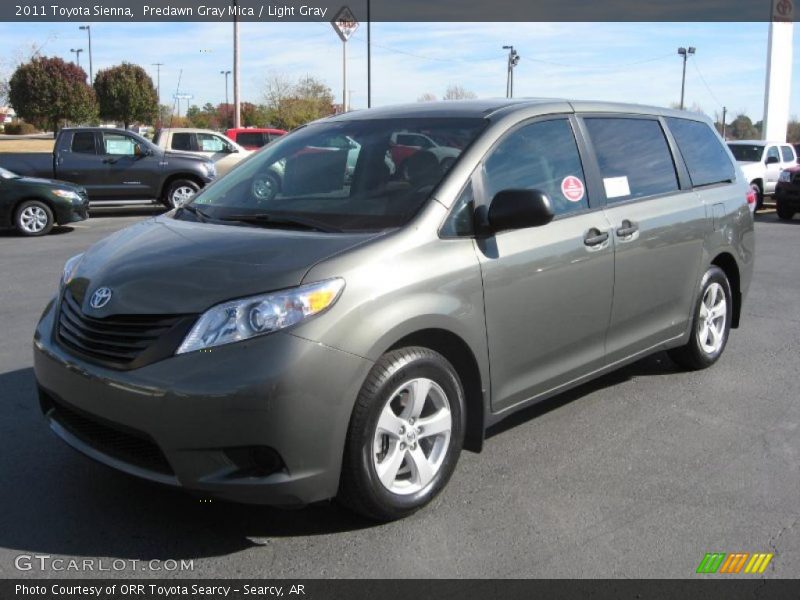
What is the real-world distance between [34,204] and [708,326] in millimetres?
11266

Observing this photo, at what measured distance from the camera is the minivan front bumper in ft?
9.75

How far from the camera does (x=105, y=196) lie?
55.1 feet

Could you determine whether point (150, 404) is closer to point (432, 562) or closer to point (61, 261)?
point (432, 562)

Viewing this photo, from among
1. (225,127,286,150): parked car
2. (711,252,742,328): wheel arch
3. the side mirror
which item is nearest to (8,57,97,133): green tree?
(225,127,286,150): parked car

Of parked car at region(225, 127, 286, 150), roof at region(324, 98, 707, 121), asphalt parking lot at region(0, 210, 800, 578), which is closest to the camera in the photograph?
asphalt parking lot at region(0, 210, 800, 578)

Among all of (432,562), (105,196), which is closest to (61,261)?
(105,196)

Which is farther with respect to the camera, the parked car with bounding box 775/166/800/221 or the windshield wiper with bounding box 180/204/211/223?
the parked car with bounding box 775/166/800/221

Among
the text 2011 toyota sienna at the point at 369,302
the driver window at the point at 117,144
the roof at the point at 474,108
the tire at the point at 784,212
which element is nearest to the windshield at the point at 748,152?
the tire at the point at 784,212

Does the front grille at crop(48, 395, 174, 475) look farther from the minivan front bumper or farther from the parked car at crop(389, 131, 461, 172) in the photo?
the parked car at crop(389, 131, 461, 172)

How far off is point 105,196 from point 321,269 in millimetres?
14885

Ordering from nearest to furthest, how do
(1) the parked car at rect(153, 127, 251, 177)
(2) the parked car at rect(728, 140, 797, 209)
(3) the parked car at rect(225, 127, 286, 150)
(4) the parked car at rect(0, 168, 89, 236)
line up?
(4) the parked car at rect(0, 168, 89, 236), (1) the parked car at rect(153, 127, 251, 177), (2) the parked car at rect(728, 140, 797, 209), (3) the parked car at rect(225, 127, 286, 150)

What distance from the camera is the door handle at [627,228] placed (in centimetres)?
454

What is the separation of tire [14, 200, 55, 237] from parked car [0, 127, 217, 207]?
318cm

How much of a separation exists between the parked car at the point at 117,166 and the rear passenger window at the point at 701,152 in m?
13.0
